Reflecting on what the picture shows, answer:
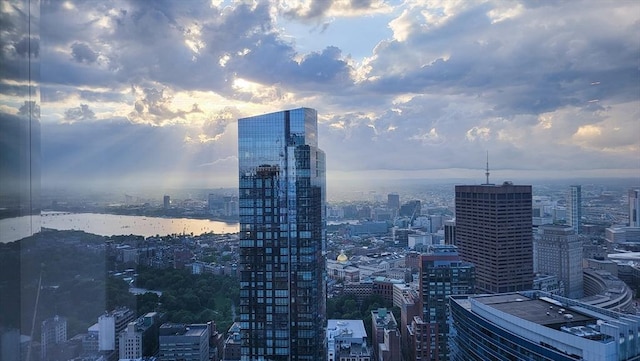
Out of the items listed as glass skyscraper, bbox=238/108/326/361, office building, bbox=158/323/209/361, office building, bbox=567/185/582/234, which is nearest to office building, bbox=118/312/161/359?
office building, bbox=158/323/209/361

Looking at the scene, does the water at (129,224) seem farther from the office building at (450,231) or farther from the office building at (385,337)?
the office building at (450,231)

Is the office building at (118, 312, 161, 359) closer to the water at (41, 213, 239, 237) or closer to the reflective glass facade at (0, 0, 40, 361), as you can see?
the water at (41, 213, 239, 237)

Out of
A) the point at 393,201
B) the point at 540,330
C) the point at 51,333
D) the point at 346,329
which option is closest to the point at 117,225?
the point at 51,333

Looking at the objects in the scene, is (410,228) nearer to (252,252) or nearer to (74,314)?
(252,252)

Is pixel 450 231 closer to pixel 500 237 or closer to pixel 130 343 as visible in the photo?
pixel 500 237

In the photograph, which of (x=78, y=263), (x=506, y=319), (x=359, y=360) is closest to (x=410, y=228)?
(x=359, y=360)

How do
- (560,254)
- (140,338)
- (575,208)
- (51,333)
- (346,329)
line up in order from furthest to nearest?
1. (560,254)
2. (575,208)
3. (346,329)
4. (140,338)
5. (51,333)
